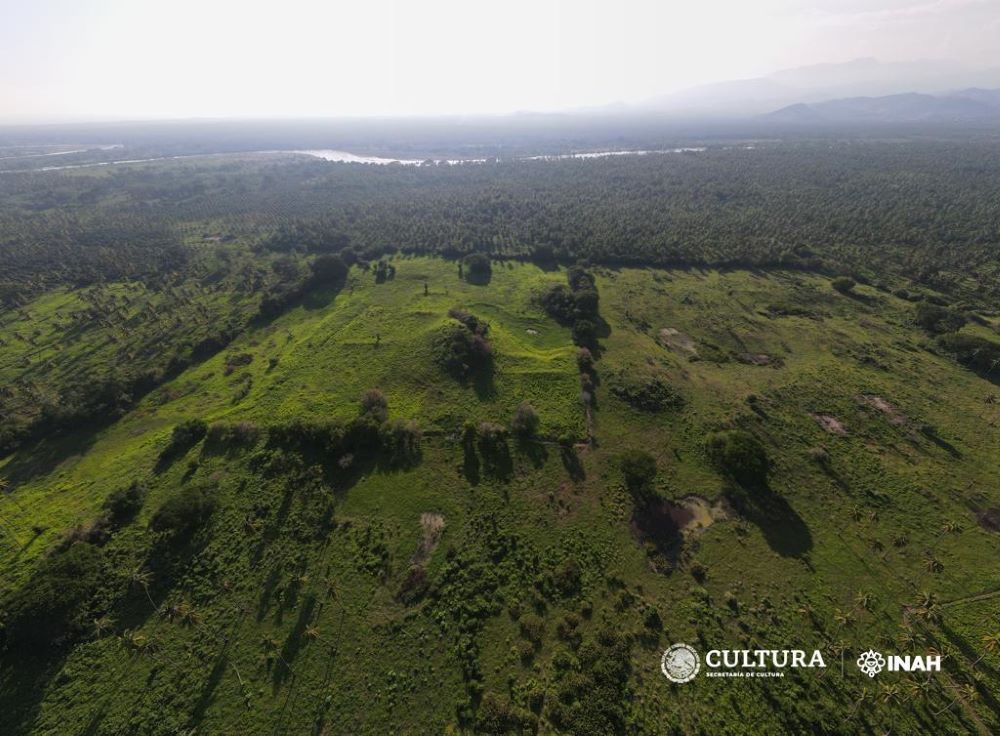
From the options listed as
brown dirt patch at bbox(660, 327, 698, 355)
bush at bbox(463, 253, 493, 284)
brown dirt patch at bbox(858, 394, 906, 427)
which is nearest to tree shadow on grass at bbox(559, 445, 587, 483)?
brown dirt patch at bbox(660, 327, 698, 355)

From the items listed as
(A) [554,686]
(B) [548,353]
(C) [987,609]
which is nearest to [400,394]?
(B) [548,353]

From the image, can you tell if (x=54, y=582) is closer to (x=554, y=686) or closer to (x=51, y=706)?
(x=51, y=706)

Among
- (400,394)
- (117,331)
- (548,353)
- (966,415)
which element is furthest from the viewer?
(117,331)

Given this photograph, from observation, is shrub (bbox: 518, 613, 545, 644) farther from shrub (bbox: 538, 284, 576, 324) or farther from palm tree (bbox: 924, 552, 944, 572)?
shrub (bbox: 538, 284, 576, 324)

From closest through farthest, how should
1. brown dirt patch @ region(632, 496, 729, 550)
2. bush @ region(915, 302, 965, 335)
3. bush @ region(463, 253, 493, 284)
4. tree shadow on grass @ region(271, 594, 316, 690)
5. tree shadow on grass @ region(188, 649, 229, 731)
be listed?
1. tree shadow on grass @ region(188, 649, 229, 731)
2. tree shadow on grass @ region(271, 594, 316, 690)
3. brown dirt patch @ region(632, 496, 729, 550)
4. bush @ region(915, 302, 965, 335)
5. bush @ region(463, 253, 493, 284)

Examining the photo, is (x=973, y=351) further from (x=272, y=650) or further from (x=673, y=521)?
(x=272, y=650)

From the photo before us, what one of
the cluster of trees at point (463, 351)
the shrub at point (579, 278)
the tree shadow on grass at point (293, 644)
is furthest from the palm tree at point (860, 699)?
the shrub at point (579, 278)

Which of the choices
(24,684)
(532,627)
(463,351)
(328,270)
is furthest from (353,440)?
(328,270)
